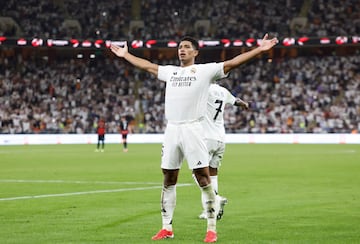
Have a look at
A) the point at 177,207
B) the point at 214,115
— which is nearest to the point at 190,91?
the point at 214,115

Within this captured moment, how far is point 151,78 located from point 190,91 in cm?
5641

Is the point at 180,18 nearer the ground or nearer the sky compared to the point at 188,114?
nearer the sky

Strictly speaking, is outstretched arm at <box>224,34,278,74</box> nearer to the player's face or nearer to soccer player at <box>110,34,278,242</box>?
soccer player at <box>110,34,278,242</box>

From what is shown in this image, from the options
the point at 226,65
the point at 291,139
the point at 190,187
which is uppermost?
the point at 226,65

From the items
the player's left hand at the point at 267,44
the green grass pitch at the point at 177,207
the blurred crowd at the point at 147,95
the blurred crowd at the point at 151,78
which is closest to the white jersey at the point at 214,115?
the green grass pitch at the point at 177,207

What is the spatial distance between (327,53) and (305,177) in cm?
4501

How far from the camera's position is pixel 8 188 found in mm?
18797

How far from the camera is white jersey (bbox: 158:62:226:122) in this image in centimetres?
985

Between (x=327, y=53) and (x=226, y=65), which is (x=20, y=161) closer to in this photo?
(x=226, y=65)

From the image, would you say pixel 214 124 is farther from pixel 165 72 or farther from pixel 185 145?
pixel 185 145

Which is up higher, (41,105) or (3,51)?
(3,51)

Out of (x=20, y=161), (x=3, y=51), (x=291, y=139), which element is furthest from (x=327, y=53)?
(x=20, y=161)

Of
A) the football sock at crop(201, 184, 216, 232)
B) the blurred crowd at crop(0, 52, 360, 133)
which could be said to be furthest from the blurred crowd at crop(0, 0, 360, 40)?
the football sock at crop(201, 184, 216, 232)

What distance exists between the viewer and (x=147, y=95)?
64.2 m
